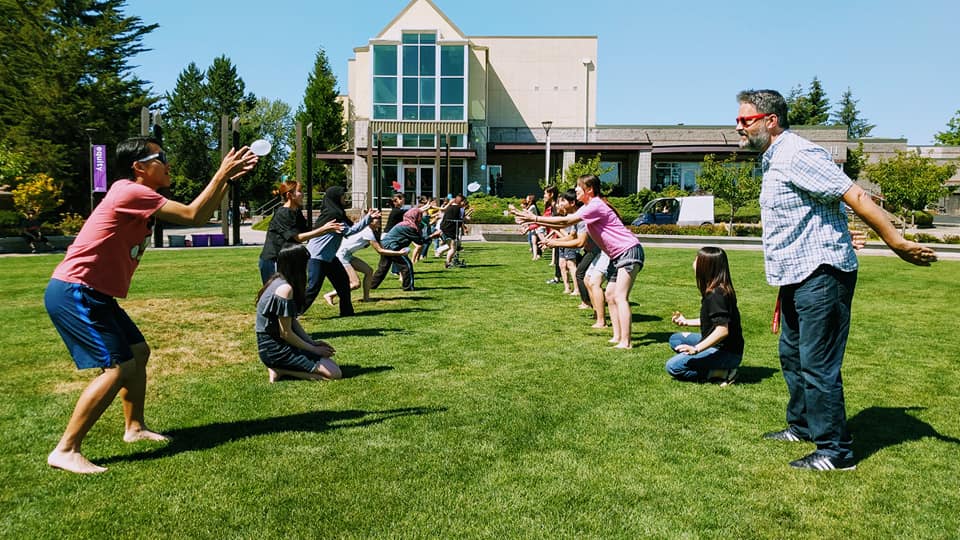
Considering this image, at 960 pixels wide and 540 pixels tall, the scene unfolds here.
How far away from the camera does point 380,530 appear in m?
3.55

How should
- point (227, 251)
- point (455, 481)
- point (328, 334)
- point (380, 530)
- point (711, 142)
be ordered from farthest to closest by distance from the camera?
point (711, 142), point (227, 251), point (328, 334), point (455, 481), point (380, 530)

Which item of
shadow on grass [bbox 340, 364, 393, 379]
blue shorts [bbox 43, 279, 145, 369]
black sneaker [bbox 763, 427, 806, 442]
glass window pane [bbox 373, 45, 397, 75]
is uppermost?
glass window pane [bbox 373, 45, 397, 75]

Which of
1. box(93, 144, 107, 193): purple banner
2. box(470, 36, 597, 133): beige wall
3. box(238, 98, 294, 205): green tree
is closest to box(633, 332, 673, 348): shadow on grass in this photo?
box(93, 144, 107, 193): purple banner

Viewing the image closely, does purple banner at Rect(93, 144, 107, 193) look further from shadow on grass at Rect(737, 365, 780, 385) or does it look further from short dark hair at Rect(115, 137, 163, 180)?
shadow on grass at Rect(737, 365, 780, 385)

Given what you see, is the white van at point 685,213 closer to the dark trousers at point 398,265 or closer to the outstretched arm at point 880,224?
the dark trousers at point 398,265

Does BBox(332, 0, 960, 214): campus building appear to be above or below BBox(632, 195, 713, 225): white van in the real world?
above

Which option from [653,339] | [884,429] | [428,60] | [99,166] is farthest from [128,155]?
[428,60]

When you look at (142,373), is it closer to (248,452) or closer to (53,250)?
(248,452)

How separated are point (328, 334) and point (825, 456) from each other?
625cm

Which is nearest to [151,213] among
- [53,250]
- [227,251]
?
[227,251]

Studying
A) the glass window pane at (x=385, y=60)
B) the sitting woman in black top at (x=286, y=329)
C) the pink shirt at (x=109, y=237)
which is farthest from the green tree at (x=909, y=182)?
the pink shirt at (x=109, y=237)

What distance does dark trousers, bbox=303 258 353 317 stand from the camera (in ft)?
32.7

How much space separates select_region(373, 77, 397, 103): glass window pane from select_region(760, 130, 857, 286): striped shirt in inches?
1757

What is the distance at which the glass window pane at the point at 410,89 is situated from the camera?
47219 mm
